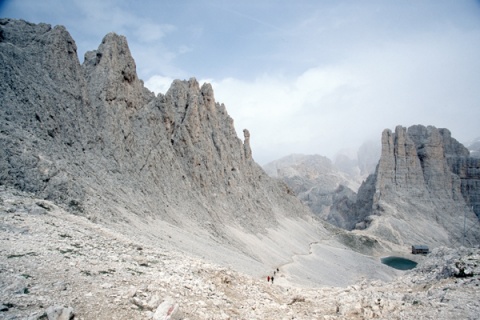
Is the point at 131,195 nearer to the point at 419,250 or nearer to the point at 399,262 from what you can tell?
the point at 399,262

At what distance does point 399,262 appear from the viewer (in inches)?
3073

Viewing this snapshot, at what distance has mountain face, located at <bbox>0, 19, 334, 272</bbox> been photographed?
89.0ft

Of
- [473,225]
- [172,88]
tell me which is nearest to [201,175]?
[172,88]

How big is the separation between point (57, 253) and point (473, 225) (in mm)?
128980

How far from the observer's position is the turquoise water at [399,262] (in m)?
74.4

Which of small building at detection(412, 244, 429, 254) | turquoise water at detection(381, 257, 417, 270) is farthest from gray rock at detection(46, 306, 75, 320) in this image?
small building at detection(412, 244, 429, 254)

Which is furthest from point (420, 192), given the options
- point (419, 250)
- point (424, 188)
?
point (419, 250)

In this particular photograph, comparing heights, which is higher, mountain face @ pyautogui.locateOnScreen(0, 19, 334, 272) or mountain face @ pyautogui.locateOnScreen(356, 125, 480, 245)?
mountain face @ pyautogui.locateOnScreen(356, 125, 480, 245)

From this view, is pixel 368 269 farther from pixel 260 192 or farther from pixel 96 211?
pixel 96 211

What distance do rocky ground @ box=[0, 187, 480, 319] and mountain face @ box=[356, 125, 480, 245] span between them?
91597 millimetres

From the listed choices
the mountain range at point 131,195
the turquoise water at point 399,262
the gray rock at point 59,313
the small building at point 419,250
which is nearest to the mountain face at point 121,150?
the mountain range at point 131,195

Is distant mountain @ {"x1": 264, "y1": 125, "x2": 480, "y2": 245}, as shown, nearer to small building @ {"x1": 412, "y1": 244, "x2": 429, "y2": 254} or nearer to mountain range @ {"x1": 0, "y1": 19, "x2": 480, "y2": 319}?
mountain range @ {"x1": 0, "y1": 19, "x2": 480, "y2": 319}

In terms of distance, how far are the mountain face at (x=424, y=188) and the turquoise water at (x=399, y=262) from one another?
19.6 m

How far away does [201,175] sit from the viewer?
58812 millimetres
